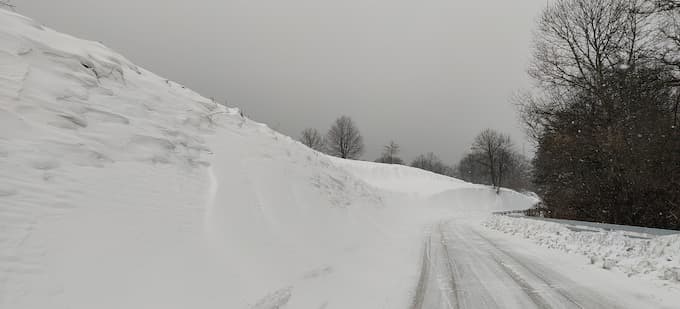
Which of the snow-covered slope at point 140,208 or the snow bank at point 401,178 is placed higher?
the snow bank at point 401,178

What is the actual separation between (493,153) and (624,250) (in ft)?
186

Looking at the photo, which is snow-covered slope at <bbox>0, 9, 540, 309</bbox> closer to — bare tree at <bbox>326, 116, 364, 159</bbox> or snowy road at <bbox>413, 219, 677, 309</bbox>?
snowy road at <bbox>413, 219, 677, 309</bbox>

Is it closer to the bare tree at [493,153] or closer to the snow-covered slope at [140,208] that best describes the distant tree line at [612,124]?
the snow-covered slope at [140,208]

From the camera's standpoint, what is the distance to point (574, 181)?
638 inches

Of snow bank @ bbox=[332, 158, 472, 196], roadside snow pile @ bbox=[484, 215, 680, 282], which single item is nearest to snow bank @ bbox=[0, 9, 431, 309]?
roadside snow pile @ bbox=[484, 215, 680, 282]

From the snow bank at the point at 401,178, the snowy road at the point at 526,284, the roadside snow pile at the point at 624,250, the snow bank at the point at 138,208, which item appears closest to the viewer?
the snow bank at the point at 138,208

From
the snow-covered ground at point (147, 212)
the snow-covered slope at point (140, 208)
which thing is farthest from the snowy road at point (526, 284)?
the snow-covered slope at point (140, 208)

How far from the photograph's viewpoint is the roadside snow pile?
236 inches

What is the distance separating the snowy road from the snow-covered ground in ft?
0.32

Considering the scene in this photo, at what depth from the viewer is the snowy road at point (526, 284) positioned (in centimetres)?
464

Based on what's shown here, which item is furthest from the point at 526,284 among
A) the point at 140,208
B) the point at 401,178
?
the point at 401,178

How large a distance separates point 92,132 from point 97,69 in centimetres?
300

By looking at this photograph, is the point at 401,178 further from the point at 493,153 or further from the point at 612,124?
the point at 612,124

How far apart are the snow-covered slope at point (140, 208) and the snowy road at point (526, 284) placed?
1.84ft
